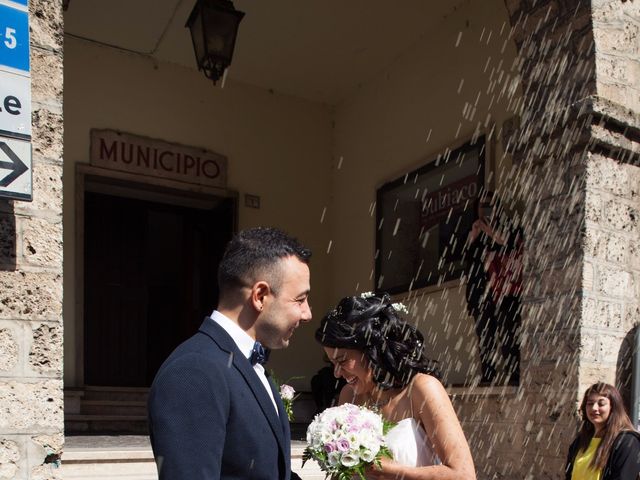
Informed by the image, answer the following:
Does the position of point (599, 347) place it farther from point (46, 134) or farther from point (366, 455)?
point (46, 134)

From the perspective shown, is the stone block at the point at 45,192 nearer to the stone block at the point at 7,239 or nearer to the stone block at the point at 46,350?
the stone block at the point at 7,239

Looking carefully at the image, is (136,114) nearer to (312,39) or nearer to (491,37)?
(312,39)

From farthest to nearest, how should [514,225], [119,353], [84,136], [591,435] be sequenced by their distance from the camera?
[119,353] < [84,136] < [514,225] < [591,435]

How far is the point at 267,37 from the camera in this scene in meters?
8.98

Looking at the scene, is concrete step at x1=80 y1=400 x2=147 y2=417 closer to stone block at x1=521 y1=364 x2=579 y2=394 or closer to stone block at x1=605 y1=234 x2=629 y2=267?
stone block at x1=521 y1=364 x2=579 y2=394

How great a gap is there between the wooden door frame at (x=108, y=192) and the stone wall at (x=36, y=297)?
207 inches

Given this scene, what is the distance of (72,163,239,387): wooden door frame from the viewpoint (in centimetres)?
850

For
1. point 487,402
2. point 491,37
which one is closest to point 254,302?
point 487,402

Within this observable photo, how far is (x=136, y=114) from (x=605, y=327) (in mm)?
6074

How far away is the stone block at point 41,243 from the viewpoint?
132 inches

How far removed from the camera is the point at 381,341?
343 cm

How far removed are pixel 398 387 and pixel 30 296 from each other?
171 cm

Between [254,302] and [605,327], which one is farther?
[605,327]

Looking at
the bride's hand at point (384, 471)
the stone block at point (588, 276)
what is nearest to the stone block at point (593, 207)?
the stone block at point (588, 276)
